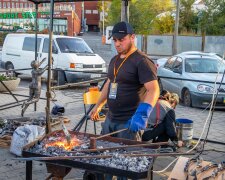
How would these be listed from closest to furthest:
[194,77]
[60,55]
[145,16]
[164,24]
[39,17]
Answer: [194,77], [60,55], [164,24], [145,16], [39,17]

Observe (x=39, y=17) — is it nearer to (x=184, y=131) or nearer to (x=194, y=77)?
(x=194, y=77)

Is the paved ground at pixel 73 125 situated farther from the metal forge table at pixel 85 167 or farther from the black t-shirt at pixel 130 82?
the metal forge table at pixel 85 167

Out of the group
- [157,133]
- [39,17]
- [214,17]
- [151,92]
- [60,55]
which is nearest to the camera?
[151,92]

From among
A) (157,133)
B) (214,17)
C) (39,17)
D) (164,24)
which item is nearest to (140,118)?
(157,133)

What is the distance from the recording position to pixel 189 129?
6.36 m

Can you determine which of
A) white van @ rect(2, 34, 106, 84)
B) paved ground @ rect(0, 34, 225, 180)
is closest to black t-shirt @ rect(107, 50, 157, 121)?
paved ground @ rect(0, 34, 225, 180)

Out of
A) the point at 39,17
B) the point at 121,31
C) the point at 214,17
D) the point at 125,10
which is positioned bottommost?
the point at 121,31

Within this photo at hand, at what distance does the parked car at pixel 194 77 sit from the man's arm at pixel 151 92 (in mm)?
5886

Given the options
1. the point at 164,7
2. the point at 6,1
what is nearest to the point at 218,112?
the point at 164,7

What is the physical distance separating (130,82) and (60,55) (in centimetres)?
972

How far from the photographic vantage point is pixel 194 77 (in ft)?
32.7

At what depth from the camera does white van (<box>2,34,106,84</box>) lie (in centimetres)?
1300

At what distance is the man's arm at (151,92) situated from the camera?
347 cm

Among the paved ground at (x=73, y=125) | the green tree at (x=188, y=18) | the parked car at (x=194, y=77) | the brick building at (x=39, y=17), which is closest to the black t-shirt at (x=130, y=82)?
the paved ground at (x=73, y=125)
